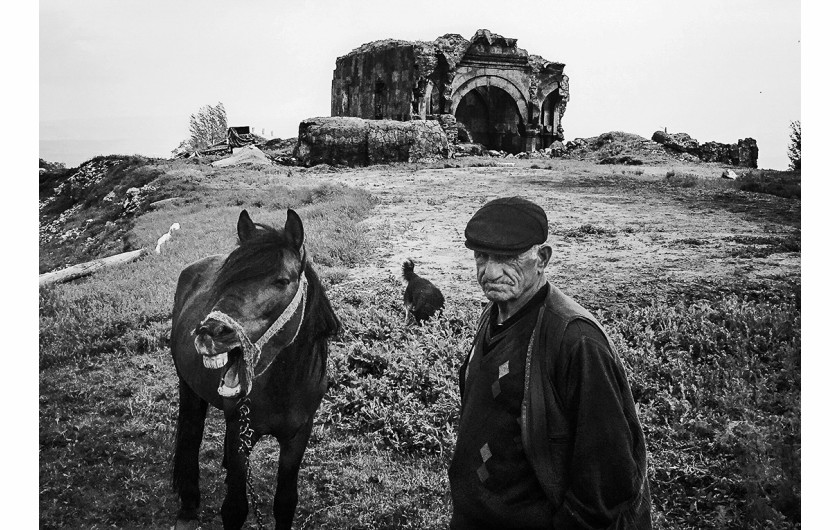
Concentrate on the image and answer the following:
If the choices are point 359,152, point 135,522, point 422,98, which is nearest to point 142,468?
point 135,522

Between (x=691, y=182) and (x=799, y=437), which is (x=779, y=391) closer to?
(x=799, y=437)

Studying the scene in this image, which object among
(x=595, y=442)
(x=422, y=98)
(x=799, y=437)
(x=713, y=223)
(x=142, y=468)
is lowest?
(x=142, y=468)

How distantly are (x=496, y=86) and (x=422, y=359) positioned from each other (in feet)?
50.0

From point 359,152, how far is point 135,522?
3067 millimetres

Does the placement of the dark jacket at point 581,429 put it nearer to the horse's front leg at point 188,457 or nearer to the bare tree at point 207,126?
the horse's front leg at point 188,457

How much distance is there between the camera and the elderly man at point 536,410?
215 cm

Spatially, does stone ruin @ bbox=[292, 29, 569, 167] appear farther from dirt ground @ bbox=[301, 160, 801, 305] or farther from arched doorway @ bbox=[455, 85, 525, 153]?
dirt ground @ bbox=[301, 160, 801, 305]

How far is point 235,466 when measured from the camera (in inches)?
117

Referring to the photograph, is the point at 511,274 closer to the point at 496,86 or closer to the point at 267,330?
the point at 267,330

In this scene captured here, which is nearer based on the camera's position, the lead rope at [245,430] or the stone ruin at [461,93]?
the lead rope at [245,430]

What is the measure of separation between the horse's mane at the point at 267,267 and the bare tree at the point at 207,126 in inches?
69.7

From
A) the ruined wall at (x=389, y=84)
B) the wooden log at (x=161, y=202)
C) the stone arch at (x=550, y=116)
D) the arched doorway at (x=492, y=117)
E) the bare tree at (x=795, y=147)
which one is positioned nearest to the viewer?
the bare tree at (x=795, y=147)

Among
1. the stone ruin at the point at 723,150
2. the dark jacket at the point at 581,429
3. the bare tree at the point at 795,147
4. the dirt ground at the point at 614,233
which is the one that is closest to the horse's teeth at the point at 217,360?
the dark jacket at the point at 581,429

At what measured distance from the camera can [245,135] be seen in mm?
→ 4836
